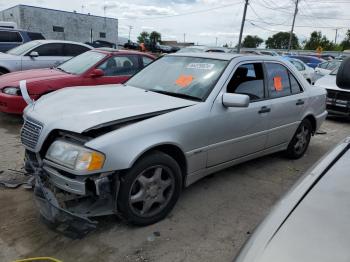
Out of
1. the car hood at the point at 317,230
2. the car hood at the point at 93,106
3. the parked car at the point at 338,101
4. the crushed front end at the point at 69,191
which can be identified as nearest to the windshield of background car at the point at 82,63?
the car hood at the point at 93,106

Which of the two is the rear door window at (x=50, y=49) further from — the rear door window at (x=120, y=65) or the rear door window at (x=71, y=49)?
the rear door window at (x=120, y=65)

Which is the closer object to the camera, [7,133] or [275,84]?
[275,84]

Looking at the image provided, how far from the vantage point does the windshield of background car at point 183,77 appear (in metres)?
3.72

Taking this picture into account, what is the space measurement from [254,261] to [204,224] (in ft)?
6.75

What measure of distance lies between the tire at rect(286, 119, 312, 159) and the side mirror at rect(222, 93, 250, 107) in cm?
201

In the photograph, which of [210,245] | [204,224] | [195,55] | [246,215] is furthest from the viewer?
[195,55]

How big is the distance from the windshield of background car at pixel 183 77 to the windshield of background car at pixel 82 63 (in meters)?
2.82

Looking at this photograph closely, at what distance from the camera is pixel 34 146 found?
3086 millimetres

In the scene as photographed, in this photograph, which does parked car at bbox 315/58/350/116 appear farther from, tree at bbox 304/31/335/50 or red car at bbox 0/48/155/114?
tree at bbox 304/31/335/50

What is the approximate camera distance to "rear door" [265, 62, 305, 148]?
14.6 ft

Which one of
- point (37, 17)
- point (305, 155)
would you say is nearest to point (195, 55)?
point (305, 155)

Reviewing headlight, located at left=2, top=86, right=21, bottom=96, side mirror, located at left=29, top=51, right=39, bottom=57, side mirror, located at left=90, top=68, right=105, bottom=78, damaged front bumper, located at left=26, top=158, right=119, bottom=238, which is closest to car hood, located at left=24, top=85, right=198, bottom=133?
damaged front bumper, located at left=26, top=158, right=119, bottom=238

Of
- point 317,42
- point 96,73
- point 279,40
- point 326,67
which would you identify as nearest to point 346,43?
point 317,42

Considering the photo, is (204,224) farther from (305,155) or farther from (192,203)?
(305,155)
